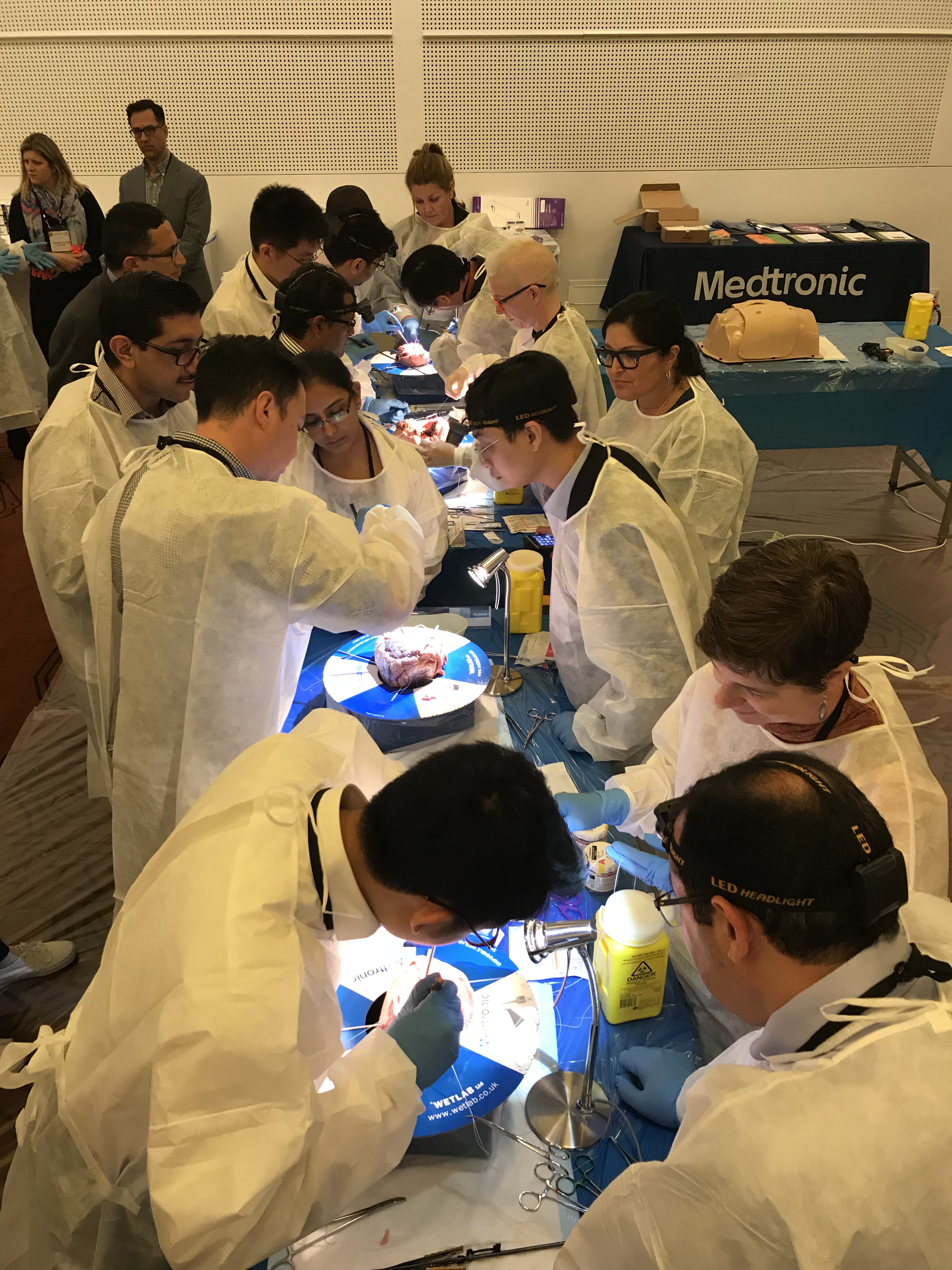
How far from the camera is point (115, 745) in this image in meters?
2.07

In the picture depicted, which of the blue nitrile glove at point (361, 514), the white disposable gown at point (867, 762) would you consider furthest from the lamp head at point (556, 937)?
the blue nitrile glove at point (361, 514)

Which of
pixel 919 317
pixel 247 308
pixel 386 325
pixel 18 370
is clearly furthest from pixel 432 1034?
pixel 18 370

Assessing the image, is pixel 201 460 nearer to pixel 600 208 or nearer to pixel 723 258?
pixel 723 258

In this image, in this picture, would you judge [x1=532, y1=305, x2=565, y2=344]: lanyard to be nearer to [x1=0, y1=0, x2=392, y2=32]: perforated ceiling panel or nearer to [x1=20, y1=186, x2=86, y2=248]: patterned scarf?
[x1=20, y1=186, x2=86, y2=248]: patterned scarf

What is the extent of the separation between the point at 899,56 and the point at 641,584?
6.36 meters

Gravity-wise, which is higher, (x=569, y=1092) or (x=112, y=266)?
(x=112, y=266)

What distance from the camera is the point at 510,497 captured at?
3182mm

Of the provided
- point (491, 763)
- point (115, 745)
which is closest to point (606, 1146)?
point (491, 763)

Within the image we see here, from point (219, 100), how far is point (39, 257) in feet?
6.31

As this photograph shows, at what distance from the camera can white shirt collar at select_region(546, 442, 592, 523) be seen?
2180 millimetres

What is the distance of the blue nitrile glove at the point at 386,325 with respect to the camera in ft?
15.1

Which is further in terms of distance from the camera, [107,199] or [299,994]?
[107,199]

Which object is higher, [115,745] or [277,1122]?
[277,1122]

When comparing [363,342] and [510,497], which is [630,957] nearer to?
[510,497]
